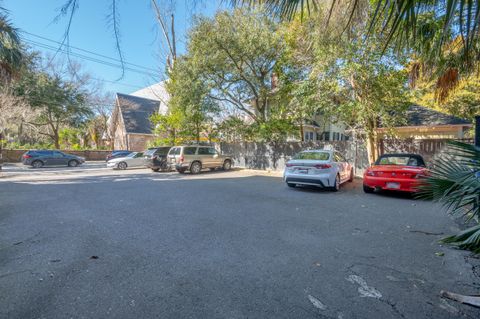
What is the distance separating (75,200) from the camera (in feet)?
24.5

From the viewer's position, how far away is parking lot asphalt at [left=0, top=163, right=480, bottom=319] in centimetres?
240

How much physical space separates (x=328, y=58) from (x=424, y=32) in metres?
5.90

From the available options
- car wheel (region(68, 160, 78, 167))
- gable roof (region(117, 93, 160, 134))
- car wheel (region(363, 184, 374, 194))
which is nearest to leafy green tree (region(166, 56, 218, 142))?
car wheel (region(363, 184, 374, 194))

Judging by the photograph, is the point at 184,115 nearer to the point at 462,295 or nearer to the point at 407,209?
the point at 407,209

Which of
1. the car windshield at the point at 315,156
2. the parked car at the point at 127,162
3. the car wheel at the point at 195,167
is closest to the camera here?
the car windshield at the point at 315,156

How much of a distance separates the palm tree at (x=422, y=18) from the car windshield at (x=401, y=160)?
7.04 ft

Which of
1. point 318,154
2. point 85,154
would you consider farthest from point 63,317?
point 85,154

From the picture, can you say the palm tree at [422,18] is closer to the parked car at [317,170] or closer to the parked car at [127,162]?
the parked car at [317,170]

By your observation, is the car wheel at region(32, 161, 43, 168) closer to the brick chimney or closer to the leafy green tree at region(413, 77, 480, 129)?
the brick chimney

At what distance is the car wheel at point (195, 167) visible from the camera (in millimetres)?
14812

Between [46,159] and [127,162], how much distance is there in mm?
7853

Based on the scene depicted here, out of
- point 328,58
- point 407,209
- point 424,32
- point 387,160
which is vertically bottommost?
point 407,209

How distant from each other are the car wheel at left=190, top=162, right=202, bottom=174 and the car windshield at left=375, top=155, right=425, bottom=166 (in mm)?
10059

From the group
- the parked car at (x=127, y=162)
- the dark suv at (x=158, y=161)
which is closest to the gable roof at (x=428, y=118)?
the dark suv at (x=158, y=161)
